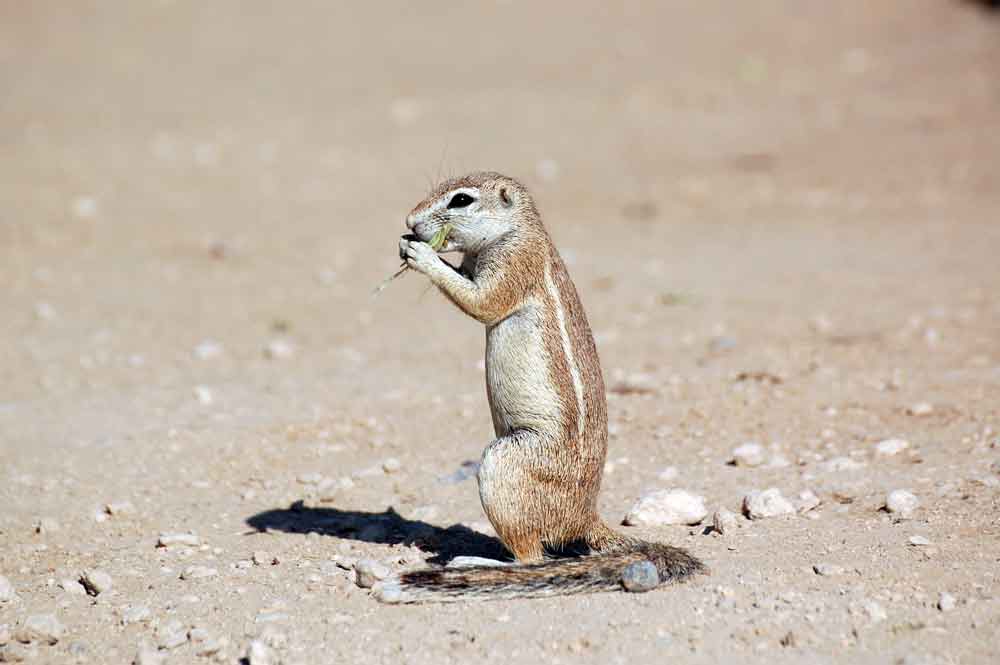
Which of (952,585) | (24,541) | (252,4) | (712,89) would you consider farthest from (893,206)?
(252,4)

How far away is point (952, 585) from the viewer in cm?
418

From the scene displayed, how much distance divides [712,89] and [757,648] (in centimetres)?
1270

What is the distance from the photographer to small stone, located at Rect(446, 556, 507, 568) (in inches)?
173

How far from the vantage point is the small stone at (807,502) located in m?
5.09

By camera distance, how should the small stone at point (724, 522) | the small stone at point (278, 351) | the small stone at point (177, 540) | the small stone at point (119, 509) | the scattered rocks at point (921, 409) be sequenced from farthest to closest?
the small stone at point (278, 351) → the scattered rocks at point (921, 409) → the small stone at point (119, 509) → the small stone at point (177, 540) → the small stone at point (724, 522)

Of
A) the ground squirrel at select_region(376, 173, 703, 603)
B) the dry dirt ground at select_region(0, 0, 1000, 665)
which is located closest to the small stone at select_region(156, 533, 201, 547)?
the dry dirt ground at select_region(0, 0, 1000, 665)

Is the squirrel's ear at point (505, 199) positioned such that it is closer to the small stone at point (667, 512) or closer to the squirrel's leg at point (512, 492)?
the squirrel's leg at point (512, 492)

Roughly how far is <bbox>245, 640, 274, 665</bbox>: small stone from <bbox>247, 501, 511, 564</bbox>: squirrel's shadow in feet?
3.33

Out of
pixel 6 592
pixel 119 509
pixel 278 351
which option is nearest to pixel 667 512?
pixel 119 509

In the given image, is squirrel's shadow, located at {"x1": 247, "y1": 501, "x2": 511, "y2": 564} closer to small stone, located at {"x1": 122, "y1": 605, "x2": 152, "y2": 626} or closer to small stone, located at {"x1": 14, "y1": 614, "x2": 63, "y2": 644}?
small stone, located at {"x1": 122, "y1": 605, "x2": 152, "y2": 626}

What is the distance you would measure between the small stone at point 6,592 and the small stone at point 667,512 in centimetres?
233

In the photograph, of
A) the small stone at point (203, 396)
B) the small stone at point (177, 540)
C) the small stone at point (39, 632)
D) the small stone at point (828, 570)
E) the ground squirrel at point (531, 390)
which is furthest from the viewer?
the small stone at point (203, 396)

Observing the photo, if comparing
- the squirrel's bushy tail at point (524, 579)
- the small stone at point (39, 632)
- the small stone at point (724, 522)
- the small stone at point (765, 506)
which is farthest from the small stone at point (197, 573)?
the small stone at point (765, 506)


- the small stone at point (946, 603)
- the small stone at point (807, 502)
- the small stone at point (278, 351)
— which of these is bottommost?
the small stone at point (946, 603)
